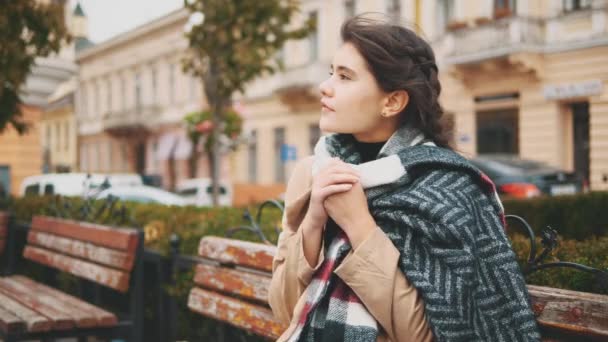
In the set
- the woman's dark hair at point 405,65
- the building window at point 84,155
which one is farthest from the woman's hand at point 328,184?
the building window at point 84,155

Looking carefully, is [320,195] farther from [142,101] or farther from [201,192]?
[142,101]

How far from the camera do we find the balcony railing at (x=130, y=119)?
1616 inches

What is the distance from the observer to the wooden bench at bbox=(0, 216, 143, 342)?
159 inches

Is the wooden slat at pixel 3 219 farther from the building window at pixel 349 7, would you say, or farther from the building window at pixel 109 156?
the building window at pixel 109 156

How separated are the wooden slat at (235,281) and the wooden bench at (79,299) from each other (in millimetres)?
687

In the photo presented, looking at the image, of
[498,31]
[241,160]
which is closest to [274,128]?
[241,160]

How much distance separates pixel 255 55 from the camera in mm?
13891

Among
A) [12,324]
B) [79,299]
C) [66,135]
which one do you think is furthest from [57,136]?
[12,324]

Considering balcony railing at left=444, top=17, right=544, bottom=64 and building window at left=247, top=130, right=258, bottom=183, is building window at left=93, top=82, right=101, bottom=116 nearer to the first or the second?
building window at left=247, top=130, right=258, bottom=183

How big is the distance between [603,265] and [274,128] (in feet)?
94.4

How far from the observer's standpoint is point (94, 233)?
4.86 meters

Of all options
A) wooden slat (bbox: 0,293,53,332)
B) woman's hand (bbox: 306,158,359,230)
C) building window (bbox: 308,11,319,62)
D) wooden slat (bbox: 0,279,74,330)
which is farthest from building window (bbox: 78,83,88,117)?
woman's hand (bbox: 306,158,359,230)

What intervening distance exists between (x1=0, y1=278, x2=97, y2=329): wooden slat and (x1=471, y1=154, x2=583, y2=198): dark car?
25.8 feet

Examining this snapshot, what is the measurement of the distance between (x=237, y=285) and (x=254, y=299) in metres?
0.14
